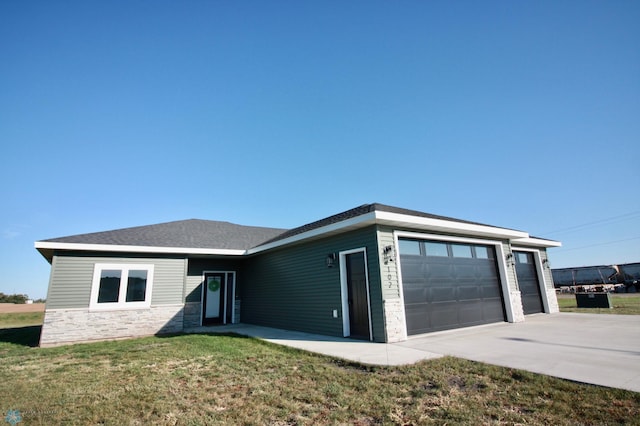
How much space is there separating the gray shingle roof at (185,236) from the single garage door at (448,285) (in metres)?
7.32

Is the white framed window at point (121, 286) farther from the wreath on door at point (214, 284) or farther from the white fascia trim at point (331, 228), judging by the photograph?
the white fascia trim at point (331, 228)

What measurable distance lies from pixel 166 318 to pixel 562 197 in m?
23.9

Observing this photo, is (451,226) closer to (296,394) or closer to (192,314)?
(296,394)

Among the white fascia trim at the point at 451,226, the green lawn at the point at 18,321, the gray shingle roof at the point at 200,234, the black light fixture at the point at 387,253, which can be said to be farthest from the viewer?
the green lawn at the point at 18,321

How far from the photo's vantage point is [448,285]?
890 cm

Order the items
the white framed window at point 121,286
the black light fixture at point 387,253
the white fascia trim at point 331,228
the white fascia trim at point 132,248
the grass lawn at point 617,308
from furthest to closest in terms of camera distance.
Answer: the grass lawn at point 617,308 < the white framed window at point 121,286 < the white fascia trim at point 132,248 < the black light fixture at point 387,253 < the white fascia trim at point 331,228

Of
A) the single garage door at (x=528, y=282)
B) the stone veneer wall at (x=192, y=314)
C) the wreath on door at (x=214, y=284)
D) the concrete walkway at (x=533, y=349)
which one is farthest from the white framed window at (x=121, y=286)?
the single garage door at (x=528, y=282)

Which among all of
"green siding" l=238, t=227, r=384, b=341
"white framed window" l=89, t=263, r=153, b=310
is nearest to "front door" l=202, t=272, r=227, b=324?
"green siding" l=238, t=227, r=384, b=341

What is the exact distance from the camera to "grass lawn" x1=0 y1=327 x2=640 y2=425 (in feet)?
9.95

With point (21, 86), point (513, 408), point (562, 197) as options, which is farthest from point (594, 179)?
point (21, 86)

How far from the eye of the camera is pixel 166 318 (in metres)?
10.5

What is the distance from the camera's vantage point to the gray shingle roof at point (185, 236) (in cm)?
1026

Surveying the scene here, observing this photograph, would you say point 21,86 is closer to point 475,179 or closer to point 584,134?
point 475,179

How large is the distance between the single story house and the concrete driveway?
45.8 inches
